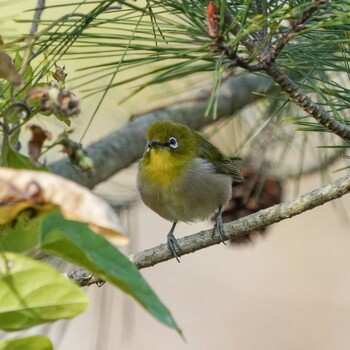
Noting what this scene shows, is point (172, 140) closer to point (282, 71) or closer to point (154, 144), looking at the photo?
point (154, 144)

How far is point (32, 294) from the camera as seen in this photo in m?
0.68

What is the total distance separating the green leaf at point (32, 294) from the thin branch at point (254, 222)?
66 cm

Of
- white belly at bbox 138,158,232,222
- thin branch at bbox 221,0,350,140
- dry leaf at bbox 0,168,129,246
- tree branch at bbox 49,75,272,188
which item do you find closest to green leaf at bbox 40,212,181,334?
dry leaf at bbox 0,168,129,246

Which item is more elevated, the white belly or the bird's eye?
the bird's eye

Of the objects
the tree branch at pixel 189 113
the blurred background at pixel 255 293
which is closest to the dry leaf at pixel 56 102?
the tree branch at pixel 189 113

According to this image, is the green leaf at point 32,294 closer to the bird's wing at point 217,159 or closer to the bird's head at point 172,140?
the bird's head at point 172,140

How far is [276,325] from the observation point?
3.99m

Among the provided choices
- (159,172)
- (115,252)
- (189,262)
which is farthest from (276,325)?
(115,252)

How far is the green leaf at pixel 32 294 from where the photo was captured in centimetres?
65

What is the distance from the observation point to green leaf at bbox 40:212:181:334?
0.64 metres

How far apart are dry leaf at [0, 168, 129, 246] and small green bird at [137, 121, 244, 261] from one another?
1.82 meters

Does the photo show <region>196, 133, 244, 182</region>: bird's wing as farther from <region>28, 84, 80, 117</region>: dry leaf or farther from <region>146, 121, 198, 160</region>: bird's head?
<region>28, 84, 80, 117</region>: dry leaf

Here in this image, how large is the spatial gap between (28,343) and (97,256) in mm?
137

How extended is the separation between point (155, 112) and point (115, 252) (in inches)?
72.1
